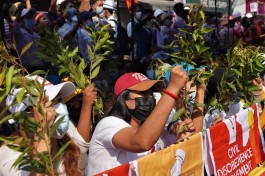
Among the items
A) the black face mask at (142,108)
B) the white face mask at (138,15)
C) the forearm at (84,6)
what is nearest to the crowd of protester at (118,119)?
the black face mask at (142,108)

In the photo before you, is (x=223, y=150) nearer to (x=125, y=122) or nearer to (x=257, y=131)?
(x=257, y=131)

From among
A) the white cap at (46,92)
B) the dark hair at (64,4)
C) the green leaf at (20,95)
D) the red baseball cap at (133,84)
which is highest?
the green leaf at (20,95)

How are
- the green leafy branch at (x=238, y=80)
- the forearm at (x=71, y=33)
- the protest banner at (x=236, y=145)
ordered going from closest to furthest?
1. the protest banner at (x=236, y=145)
2. the green leafy branch at (x=238, y=80)
3. the forearm at (x=71, y=33)

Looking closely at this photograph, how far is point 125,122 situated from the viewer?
11.0 ft

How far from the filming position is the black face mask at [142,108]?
11.2 feet

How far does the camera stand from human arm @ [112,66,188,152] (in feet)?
9.85

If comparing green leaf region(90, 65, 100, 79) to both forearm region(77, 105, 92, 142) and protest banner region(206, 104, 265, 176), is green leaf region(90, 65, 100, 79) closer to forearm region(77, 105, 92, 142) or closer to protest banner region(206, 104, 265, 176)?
forearm region(77, 105, 92, 142)

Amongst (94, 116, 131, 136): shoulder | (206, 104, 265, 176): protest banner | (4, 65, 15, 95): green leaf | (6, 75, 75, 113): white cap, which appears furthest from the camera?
(206, 104, 265, 176): protest banner

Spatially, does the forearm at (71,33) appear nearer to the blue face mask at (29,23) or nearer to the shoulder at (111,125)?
the blue face mask at (29,23)

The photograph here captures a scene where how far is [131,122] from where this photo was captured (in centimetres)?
346

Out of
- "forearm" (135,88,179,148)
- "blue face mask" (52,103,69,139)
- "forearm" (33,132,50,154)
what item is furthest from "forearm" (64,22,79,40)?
"forearm" (33,132,50,154)

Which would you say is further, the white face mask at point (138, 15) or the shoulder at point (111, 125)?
the white face mask at point (138, 15)

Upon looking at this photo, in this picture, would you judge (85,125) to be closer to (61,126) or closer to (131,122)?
(131,122)

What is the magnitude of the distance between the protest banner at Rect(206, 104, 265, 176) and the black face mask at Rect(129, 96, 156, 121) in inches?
30.9
